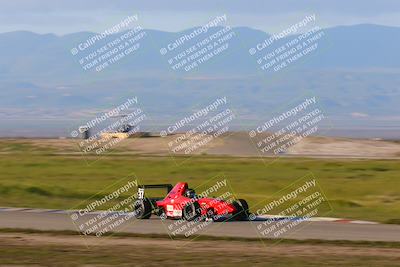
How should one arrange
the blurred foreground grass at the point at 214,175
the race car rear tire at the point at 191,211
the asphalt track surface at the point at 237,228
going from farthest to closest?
the blurred foreground grass at the point at 214,175, the race car rear tire at the point at 191,211, the asphalt track surface at the point at 237,228

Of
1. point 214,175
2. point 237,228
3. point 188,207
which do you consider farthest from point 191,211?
point 214,175

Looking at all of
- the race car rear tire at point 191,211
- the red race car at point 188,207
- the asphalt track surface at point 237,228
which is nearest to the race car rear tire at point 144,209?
the red race car at point 188,207

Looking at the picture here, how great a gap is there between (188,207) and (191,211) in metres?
0.21

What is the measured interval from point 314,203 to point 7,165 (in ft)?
123

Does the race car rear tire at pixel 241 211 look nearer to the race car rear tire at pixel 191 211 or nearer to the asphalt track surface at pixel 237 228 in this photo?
the asphalt track surface at pixel 237 228

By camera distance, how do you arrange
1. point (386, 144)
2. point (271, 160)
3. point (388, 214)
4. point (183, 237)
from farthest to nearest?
point (386, 144) → point (271, 160) → point (388, 214) → point (183, 237)

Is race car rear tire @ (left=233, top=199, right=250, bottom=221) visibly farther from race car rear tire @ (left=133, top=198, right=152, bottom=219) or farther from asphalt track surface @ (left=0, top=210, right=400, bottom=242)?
race car rear tire @ (left=133, top=198, right=152, bottom=219)

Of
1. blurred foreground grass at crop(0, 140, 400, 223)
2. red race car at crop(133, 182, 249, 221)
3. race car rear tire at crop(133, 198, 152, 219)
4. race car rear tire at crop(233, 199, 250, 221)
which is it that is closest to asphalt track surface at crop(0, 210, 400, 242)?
race car rear tire at crop(133, 198, 152, 219)

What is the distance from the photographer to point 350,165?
75.7 meters

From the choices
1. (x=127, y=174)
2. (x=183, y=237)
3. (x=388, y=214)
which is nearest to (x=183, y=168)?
(x=127, y=174)

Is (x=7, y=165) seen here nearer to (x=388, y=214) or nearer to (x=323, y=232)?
(x=388, y=214)

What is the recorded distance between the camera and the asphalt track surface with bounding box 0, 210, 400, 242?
A: 3050 centimetres

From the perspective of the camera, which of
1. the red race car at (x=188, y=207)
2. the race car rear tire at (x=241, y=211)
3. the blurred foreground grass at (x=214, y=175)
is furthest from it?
A: the blurred foreground grass at (x=214, y=175)

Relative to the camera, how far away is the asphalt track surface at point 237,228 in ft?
100
